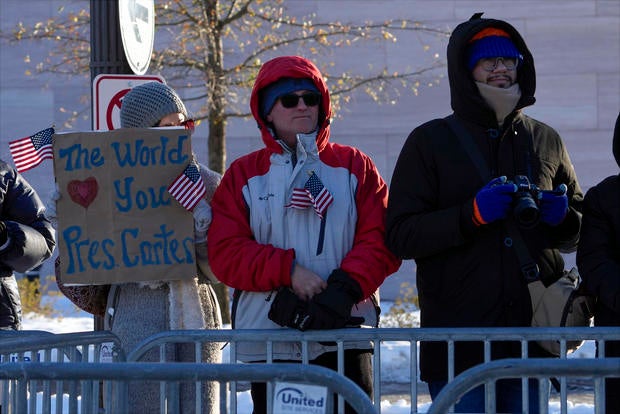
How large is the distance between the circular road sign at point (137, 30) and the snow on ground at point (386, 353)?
2281 millimetres

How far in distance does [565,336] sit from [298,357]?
1.07 metres

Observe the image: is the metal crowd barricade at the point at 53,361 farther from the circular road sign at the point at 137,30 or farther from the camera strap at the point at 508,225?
the circular road sign at the point at 137,30

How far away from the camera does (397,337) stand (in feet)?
15.0

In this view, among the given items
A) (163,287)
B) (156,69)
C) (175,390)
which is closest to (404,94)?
(156,69)

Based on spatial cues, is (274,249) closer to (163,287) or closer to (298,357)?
(298,357)

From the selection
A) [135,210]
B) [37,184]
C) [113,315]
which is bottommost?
[113,315]

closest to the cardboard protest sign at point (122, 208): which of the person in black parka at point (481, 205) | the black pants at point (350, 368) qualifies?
the black pants at point (350, 368)

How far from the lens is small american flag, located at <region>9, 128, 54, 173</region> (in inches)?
213

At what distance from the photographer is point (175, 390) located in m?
3.71

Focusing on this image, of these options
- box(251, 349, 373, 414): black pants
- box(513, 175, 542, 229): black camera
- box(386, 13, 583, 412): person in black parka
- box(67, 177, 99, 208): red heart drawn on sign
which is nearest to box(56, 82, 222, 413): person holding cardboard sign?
box(67, 177, 99, 208): red heart drawn on sign

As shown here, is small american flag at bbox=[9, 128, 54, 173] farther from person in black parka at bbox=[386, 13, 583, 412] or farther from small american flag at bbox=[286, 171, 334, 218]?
person in black parka at bbox=[386, 13, 583, 412]

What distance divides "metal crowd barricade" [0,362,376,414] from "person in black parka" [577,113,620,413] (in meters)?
1.57

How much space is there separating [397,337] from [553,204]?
2.71 feet

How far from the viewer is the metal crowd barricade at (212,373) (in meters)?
3.52
